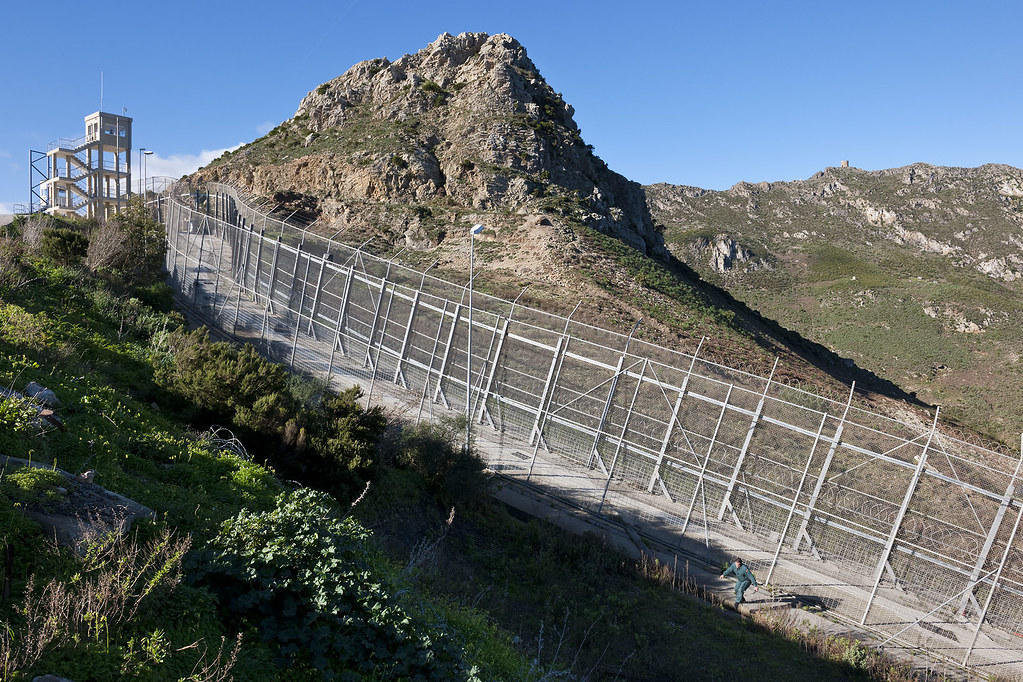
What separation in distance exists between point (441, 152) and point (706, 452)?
110ft

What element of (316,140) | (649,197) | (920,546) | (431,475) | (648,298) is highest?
(649,197)

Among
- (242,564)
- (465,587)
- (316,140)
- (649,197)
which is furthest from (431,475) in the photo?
(649,197)

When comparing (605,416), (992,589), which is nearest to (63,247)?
(605,416)

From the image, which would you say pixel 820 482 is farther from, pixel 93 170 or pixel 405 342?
pixel 93 170

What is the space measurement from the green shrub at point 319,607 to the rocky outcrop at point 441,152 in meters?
30.8

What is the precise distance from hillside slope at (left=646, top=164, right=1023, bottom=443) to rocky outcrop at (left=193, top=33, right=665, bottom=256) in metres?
21.0

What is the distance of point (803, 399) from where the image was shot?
16.2 m

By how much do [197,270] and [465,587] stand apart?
21.7 meters

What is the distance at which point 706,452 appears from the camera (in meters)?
16.0

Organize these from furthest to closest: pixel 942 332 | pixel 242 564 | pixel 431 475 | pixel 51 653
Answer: pixel 942 332 → pixel 431 475 → pixel 242 564 → pixel 51 653

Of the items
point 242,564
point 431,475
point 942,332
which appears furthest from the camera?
point 942,332

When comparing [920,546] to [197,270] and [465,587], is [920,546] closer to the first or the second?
[465,587]

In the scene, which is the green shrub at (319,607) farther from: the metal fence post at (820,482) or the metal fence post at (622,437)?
the metal fence post at (820,482)

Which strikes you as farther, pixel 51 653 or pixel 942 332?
pixel 942 332
